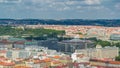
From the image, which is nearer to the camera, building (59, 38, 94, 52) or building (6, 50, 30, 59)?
building (6, 50, 30, 59)

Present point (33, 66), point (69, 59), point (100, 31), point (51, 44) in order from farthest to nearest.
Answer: point (100, 31)
point (51, 44)
point (69, 59)
point (33, 66)

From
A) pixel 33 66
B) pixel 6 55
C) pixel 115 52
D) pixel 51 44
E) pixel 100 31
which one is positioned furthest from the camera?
pixel 100 31

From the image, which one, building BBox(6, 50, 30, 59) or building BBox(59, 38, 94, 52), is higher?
building BBox(6, 50, 30, 59)

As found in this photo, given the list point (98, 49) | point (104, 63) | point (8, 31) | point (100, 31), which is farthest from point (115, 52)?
point (8, 31)

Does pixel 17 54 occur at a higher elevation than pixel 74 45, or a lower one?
higher

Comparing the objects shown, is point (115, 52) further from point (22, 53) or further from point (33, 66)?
point (33, 66)

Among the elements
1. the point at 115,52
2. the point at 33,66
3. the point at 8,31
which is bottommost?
the point at 8,31

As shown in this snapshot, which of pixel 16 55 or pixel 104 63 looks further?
pixel 16 55

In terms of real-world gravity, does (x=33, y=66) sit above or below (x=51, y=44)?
above

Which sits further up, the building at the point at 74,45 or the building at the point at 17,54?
the building at the point at 17,54

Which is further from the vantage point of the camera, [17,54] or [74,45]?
[74,45]

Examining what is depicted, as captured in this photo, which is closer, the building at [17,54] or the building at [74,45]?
the building at [17,54]
